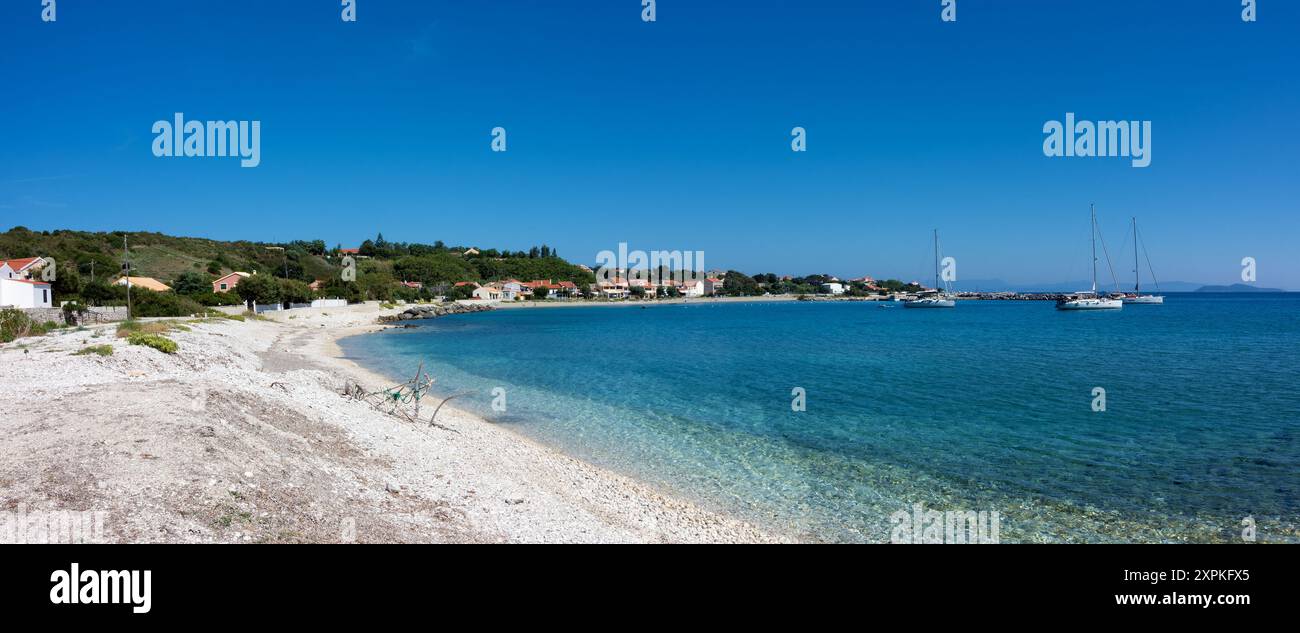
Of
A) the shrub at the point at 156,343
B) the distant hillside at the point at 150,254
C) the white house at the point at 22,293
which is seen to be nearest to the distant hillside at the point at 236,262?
the distant hillside at the point at 150,254


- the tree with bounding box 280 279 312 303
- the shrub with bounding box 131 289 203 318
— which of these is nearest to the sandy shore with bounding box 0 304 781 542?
the shrub with bounding box 131 289 203 318

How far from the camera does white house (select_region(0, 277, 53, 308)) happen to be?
1293 inches

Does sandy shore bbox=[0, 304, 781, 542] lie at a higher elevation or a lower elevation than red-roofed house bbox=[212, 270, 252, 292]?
lower

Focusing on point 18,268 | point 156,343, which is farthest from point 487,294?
point 156,343

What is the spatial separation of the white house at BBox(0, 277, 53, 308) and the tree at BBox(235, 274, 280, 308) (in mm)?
24729

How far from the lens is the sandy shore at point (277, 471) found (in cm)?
698

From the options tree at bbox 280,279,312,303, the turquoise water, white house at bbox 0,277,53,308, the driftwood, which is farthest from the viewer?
tree at bbox 280,279,312,303

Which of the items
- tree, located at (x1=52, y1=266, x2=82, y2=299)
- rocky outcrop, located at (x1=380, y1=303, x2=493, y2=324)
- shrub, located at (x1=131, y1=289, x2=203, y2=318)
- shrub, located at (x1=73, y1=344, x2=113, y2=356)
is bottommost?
shrub, located at (x1=73, y1=344, x2=113, y2=356)

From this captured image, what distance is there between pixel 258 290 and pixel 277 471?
64308 millimetres

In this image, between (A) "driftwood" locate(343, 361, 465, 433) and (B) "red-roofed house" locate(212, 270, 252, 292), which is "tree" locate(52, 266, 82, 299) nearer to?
(B) "red-roofed house" locate(212, 270, 252, 292)

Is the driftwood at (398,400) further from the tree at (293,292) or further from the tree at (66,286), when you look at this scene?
the tree at (293,292)
